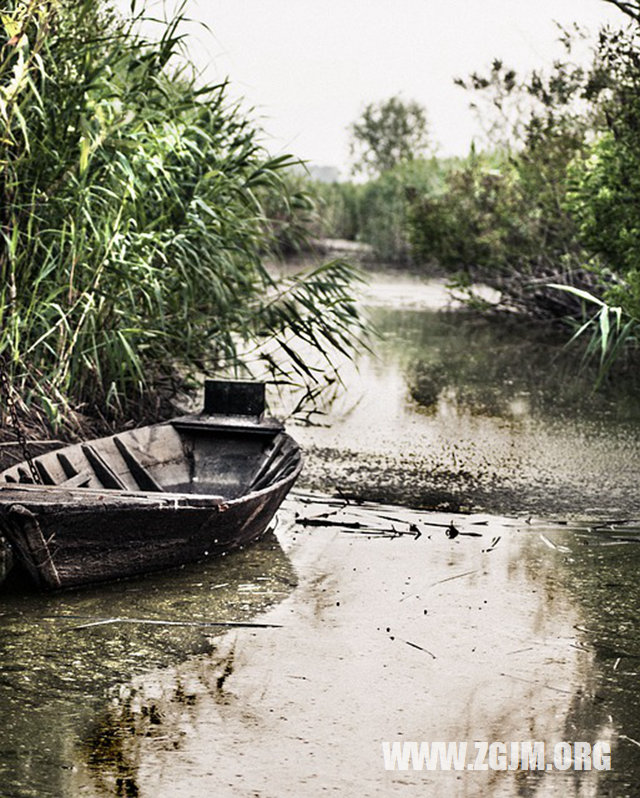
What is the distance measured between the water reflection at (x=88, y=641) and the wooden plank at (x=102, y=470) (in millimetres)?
628

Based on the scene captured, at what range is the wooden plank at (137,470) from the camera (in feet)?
19.8

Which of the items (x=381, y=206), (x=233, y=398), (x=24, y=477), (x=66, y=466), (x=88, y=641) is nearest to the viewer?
(x=88, y=641)

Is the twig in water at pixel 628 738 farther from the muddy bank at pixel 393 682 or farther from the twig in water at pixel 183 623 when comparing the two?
the twig in water at pixel 183 623

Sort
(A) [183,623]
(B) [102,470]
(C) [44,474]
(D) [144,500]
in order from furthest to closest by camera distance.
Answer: (B) [102,470] < (C) [44,474] < (D) [144,500] < (A) [183,623]

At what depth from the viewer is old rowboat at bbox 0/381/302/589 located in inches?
190

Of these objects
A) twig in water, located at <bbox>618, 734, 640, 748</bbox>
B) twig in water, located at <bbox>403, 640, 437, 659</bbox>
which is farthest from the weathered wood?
twig in water, located at <bbox>618, 734, 640, 748</bbox>

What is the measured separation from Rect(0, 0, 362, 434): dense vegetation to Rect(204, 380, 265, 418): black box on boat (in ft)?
0.98

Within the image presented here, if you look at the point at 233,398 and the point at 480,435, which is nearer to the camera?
the point at 233,398

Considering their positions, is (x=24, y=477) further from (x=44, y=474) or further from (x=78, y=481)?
(x=78, y=481)

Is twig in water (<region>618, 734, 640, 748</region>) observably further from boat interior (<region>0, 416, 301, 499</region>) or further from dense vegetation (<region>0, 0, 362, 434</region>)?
dense vegetation (<region>0, 0, 362, 434</region>)

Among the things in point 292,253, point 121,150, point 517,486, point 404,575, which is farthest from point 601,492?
point 292,253

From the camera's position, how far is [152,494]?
5.16 m

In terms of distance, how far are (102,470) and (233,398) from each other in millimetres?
1266

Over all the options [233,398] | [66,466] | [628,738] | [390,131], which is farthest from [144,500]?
[390,131]
